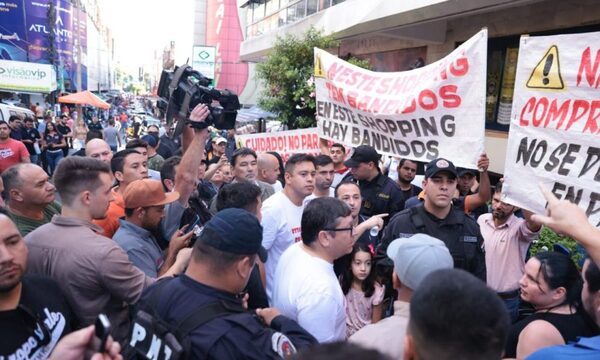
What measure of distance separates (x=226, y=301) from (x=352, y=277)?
81.0 inches

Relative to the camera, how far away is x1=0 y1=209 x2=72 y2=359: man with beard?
79.5 inches

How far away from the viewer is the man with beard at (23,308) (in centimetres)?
202

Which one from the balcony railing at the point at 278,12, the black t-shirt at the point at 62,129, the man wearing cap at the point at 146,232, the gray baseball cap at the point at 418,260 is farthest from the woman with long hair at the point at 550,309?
the black t-shirt at the point at 62,129

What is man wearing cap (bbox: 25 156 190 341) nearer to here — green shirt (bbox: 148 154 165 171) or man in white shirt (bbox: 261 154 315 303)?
man in white shirt (bbox: 261 154 315 303)

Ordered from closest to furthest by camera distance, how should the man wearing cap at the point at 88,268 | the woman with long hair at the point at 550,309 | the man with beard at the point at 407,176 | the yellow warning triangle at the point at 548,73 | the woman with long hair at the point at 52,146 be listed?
the woman with long hair at the point at 550,309 → the man wearing cap at the point at 88,268 → the yellow warning triangle at the point at 548,73 → the man with beard at the point at 407,176 → the woman with long hair at the point at 52,146

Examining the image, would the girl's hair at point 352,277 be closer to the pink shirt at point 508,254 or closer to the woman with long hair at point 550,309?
the pink shirt at point 508,254

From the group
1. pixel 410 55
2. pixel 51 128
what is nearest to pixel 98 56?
pixel 51 128

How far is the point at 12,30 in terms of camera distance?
37375mm

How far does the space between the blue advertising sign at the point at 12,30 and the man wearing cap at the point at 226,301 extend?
4200 centimetres

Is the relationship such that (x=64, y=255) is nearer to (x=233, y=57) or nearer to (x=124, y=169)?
(x=124, y=169)

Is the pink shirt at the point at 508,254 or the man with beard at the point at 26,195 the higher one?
the man with beard at the point at 26,195

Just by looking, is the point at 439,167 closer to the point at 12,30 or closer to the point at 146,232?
the point at 146,232

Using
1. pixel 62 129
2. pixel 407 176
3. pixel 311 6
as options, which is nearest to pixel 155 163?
pixel 407 176

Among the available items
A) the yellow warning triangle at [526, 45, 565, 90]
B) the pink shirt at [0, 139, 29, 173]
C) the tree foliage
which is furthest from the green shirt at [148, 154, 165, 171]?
the tree foliage
